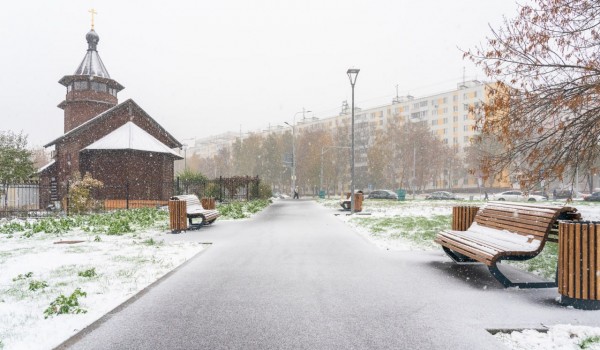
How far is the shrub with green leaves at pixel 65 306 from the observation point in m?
4.43

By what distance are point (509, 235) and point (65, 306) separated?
6.16 metres

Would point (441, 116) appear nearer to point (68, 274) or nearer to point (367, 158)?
point (367, 158)

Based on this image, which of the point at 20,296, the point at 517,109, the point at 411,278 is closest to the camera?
the point at 20,296

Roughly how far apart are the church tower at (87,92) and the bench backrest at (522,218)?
36781 millimetres

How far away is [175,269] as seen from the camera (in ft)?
22.2

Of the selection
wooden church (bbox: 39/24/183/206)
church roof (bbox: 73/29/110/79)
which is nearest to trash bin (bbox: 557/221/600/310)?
wooden church (bbox: 39/24/183/206)

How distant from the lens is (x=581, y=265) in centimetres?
453

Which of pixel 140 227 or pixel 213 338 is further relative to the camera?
pixel 140 227

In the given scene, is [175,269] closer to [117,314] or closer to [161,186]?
[117,314]

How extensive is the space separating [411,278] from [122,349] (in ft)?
13.9

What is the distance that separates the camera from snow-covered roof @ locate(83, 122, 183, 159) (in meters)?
28.5

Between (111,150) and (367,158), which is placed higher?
(367,158)

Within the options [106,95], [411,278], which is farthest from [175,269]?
[106,95]

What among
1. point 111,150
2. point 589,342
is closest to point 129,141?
point 111,150
